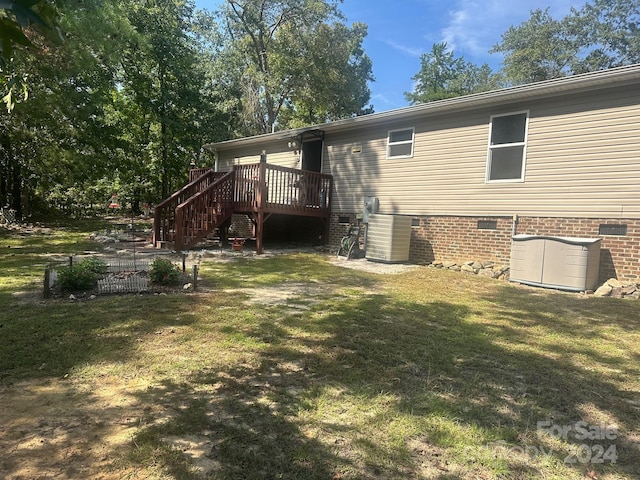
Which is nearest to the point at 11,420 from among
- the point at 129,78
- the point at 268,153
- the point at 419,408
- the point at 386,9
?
the point at 419,408

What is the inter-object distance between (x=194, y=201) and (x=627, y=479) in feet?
31.6

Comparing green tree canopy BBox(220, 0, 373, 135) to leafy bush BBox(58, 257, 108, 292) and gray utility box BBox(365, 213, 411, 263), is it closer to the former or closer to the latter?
gray utility box BBox(365, 213, 411, 263)

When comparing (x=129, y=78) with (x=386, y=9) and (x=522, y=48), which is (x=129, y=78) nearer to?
(x=386, y=9)

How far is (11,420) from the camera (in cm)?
233

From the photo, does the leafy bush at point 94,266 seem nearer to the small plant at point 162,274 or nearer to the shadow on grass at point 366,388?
the small plant at point 162,274

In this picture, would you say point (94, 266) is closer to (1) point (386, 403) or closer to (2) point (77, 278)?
(2) point (77, 278)

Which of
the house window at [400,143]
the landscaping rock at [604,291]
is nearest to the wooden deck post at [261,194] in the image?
the house window at [400,143]

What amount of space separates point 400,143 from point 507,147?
2.64 m

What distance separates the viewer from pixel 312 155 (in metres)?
13.1

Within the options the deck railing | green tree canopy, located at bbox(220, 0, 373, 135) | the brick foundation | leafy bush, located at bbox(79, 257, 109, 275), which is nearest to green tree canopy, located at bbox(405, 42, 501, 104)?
green tree canopy, located at bbox(220, 0, 373, 135)

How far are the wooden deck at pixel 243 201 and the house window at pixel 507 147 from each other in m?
4.62

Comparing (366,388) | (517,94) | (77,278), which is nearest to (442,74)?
(517,94)

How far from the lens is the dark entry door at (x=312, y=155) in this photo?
42.2 ft

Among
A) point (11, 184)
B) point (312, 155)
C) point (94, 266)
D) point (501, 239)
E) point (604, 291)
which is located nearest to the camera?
point (94, 266)
